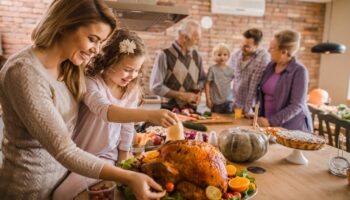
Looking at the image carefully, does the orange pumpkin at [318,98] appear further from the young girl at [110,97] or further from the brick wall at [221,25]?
the young girl at [110,97]

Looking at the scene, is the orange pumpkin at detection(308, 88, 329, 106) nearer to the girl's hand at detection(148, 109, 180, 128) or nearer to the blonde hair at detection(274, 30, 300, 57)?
the blonde hair at detection(274, 30, 300, 57)

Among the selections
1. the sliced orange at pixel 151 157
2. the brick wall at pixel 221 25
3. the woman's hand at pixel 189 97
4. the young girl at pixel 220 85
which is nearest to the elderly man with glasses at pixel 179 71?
the woman's hand at pixel 189 97

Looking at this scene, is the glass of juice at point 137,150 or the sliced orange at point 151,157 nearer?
the sliced orange at point 151,157

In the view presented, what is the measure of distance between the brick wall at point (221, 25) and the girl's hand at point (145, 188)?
3.32 metres

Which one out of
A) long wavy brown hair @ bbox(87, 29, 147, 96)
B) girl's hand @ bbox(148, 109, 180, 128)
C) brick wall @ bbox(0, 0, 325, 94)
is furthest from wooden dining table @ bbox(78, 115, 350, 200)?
brick wall @ bbox(0, 0, 325, 94)

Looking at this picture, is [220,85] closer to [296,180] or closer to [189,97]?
[189,97]

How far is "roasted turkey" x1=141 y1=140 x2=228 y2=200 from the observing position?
88 cm

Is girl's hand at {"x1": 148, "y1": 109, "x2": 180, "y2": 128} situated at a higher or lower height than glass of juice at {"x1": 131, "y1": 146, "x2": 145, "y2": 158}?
higher

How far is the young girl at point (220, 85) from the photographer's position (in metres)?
2.92

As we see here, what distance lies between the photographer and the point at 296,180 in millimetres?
1112

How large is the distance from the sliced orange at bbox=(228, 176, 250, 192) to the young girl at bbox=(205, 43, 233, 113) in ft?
6.34

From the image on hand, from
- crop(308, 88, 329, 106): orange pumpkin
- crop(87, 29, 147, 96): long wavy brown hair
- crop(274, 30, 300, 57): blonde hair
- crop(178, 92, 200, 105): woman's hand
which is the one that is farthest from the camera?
crop(308, 88, 329, 106): orange pumpkin

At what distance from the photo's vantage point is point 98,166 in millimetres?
848

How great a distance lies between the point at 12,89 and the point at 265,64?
7.64ft
